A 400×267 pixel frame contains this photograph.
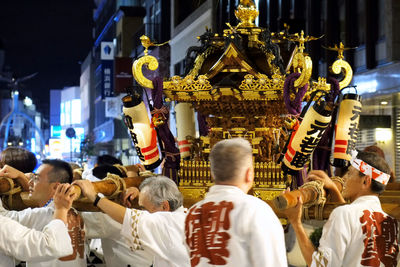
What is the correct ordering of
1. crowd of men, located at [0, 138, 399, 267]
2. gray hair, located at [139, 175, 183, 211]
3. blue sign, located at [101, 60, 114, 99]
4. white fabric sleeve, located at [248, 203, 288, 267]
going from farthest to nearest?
1. blue sign, located at [101, 60, 114, 99]
2. gray hair, located at [139, 175, 183, 211]
3. crowd of men, located at [0, 138, 399, 267]
4. white fabric sleeve, located at [248, 203, 288, 267]

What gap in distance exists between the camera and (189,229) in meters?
4.28

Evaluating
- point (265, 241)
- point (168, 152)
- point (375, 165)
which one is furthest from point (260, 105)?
point (265, 241)

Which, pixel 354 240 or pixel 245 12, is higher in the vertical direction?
pixel 245 12

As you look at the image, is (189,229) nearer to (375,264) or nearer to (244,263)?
(244,263)

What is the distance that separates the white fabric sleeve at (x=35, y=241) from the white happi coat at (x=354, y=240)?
173cm

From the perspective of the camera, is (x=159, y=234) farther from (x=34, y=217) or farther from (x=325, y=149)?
(x=325, y=149)

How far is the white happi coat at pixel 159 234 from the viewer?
505 cm

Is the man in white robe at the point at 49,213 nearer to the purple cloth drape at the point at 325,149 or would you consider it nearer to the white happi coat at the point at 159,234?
the white happi coat at the point at 159,234

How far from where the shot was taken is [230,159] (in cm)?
400

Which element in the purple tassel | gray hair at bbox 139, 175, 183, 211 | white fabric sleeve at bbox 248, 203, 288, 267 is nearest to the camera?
white fabric sleeve at bbox 248, 203, 288, 267

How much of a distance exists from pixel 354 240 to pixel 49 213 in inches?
91.5

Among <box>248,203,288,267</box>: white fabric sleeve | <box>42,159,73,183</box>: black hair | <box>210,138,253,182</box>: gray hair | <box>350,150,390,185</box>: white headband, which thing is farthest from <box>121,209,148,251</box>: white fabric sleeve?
<box>350,150,390,185</box>: white headband

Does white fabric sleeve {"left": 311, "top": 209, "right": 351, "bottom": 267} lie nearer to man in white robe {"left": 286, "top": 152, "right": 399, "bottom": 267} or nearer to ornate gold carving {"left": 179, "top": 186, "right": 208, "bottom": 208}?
man in white robe {"left": 286, "top": 152, "right": 399, "bottom": 267}

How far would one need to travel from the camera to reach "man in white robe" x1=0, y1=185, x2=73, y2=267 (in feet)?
16.0
